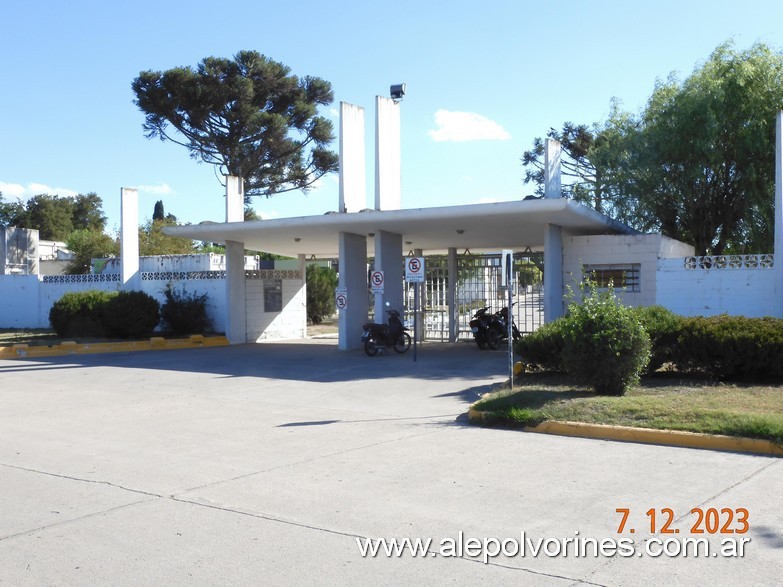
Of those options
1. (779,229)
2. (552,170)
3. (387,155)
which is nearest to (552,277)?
(552,170)

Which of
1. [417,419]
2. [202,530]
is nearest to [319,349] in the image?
[417,419]

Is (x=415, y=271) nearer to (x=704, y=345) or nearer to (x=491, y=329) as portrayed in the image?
(x=491, y=329)

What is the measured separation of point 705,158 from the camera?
2194 centimetres

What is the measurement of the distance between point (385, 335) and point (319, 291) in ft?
48.5

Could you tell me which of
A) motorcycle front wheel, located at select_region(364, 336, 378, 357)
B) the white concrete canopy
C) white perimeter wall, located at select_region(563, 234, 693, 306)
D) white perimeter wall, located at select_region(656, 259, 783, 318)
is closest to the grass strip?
white perimeter wall, located at select_region(656, 259, 783, 318)

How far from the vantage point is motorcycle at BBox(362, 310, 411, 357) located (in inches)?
766

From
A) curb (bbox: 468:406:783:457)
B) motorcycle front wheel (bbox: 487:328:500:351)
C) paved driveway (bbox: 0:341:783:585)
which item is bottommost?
paved driveway (bbox: 0:341:783:585)

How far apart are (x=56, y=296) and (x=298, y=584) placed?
2830 cm

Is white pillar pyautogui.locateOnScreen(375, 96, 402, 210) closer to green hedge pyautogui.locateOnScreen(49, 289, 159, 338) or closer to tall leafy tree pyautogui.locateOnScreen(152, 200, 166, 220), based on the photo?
green hedge pyautogui.locateOnScreen(49, 289, 159, 338)

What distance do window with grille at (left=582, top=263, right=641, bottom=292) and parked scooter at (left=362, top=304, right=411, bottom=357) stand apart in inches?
191

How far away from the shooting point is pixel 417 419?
1086 cm

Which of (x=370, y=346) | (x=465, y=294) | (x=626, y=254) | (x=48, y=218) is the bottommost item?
(x=370, y=346)

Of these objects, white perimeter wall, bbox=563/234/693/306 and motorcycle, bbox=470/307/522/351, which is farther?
motorcycle, bbox=470/307/522/351

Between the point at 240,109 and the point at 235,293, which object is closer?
the point at 235,293
